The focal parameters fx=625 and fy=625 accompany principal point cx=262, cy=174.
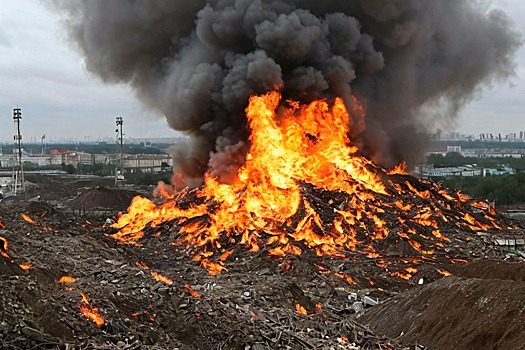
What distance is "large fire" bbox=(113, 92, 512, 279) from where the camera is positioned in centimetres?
3162

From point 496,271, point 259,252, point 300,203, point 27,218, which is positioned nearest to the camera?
point 496,271

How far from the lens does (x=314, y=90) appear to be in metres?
40.2

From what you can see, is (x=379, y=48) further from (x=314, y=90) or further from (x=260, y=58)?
(x=260, y=58)

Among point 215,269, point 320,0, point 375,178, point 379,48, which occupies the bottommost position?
point 215,269

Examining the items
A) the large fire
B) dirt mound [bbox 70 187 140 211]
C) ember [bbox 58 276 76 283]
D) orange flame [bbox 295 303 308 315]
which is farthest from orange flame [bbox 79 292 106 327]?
dirt mound [bbox 70 187 140 211]

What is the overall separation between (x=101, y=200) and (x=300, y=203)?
25459 millimetres

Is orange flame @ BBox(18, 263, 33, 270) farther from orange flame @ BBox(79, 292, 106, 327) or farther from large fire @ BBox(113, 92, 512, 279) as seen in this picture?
large fire @ BBox(113, 92, 512, 279)

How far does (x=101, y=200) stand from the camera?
54.1 m

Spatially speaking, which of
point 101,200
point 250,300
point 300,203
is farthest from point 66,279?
point 101,200

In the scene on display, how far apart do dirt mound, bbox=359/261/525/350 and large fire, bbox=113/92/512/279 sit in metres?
7.58

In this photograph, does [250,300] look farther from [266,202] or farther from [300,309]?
[266,202]

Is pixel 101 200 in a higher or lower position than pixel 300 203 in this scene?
lower

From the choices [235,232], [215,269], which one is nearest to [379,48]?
[235,232]

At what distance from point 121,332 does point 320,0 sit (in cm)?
3374
